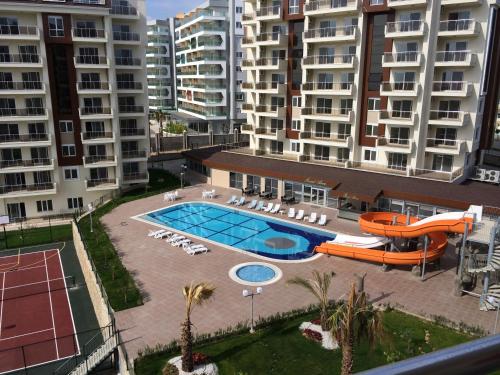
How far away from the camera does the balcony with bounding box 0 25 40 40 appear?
3984 cm

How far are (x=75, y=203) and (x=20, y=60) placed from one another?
49.4ft

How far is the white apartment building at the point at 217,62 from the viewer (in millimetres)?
75688

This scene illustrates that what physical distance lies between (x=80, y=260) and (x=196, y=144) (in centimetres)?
3975

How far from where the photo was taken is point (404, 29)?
38344 mm

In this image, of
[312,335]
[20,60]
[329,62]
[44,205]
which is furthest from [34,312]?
[329,62]

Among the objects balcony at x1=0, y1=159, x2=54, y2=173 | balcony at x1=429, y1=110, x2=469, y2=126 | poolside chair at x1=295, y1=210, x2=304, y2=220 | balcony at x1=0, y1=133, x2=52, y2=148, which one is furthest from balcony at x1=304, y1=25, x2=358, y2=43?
balcony at x1=0, y1=159, x2=54, y2=173

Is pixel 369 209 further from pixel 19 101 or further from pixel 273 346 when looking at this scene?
pixel 19 101

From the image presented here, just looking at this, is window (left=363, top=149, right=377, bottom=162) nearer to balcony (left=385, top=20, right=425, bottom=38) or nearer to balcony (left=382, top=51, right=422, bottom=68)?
balcony (left=382, top=51, right=422, bottom=68)

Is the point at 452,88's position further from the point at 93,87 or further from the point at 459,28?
the point at 93,87

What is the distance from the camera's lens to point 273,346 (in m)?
20.8

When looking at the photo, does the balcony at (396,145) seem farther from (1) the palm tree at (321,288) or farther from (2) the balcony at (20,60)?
(2) the balcony at (20,60)

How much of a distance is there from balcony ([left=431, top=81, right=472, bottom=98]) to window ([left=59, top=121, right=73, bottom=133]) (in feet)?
114

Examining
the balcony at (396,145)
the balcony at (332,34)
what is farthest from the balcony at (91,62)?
the balcony at (396,145)

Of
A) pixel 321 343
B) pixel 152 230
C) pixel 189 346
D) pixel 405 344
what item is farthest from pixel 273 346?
pixel 152 230
